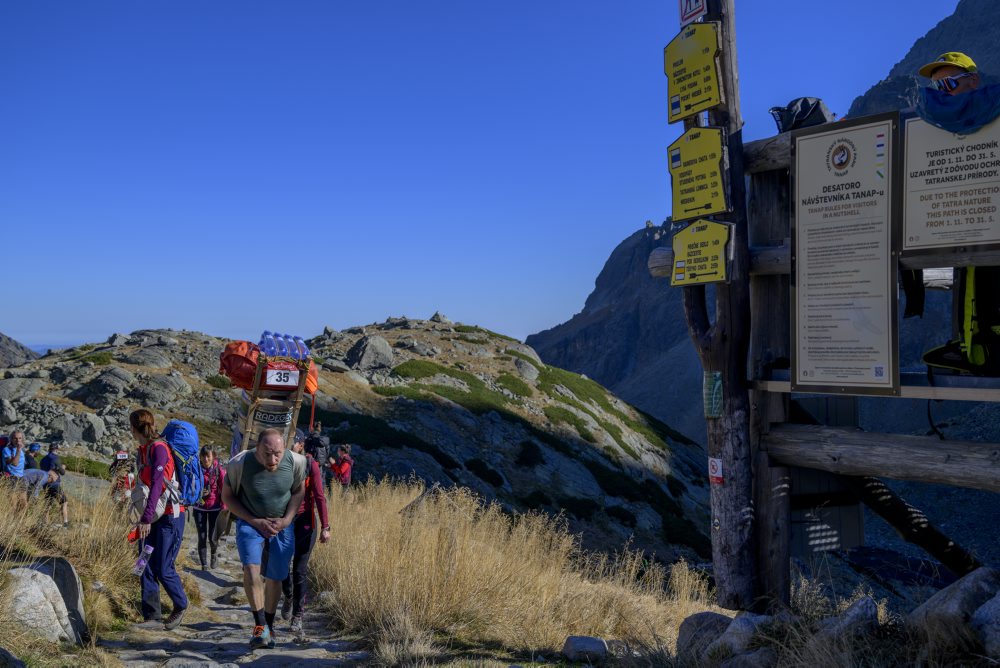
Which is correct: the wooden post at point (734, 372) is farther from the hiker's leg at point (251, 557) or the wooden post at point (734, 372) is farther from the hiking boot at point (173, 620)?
the hiking boot at point (173, 620)

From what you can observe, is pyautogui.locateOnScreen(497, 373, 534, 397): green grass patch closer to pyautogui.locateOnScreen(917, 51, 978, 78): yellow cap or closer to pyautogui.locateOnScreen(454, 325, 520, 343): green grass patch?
pyautogui.locateOnScreen(454, 325, 520, 343): green grass patch

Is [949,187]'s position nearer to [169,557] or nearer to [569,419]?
[169,557]

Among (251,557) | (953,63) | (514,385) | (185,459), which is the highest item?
(953,63)

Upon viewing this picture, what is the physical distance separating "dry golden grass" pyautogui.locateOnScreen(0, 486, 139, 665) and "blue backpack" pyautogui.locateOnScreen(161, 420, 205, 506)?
3.74 ft

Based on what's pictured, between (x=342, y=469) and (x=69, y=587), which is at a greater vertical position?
(x=69, y=587)

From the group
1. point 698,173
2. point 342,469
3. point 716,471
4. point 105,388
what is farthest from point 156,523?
point 105,388

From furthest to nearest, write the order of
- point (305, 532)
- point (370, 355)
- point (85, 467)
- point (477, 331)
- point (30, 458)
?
point (477, 331) < point (370, 355) < point (85, 467) < point (30, 458) < point (305, 532)

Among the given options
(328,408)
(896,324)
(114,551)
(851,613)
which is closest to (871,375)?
(896,324)

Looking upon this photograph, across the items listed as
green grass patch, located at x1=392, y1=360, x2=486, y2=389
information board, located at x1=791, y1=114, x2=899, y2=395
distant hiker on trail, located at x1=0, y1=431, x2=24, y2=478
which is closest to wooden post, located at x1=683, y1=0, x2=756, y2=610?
information board, located at x1=791, y1=114, x2=899, y2=395

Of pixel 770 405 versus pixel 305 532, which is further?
pixel 305 532

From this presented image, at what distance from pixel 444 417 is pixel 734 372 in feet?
87.8

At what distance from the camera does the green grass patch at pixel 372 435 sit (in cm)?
2555

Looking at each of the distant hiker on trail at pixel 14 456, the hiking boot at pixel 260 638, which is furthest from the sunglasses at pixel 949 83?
the distant hiker on trail at pixel 14 456

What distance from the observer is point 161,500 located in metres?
6.62
